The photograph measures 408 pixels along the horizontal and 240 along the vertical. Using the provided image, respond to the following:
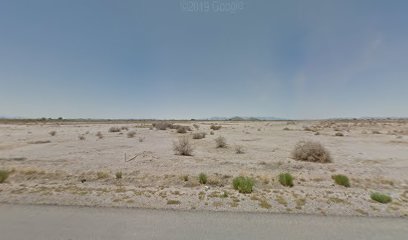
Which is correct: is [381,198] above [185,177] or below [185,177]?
above

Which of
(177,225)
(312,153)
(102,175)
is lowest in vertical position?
(102,175)

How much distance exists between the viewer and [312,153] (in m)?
15.9

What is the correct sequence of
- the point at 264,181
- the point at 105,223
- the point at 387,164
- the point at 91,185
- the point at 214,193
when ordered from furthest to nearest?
the point at 387,164 → the point at 264,181 → the point at 91,185 → the point at 214,193 → the point at 105,223

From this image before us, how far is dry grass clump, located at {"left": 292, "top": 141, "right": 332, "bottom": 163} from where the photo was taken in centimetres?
1550

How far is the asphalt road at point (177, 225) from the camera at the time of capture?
16.4 feet

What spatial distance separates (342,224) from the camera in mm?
5629

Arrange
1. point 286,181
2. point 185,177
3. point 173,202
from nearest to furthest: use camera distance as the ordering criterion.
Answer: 1. point 173,202
2. point 286,181
3. point 185,177

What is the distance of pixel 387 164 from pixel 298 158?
521 centimetres

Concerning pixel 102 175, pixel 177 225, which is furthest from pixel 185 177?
pixel 177 225

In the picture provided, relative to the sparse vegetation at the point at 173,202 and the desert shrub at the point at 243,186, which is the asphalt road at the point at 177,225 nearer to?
the sparse vegetation at the point at 173,202

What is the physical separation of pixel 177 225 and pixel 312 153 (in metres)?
13.2

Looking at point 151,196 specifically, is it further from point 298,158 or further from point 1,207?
point 298,158

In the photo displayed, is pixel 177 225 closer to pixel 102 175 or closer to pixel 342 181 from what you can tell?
pixel 102 175

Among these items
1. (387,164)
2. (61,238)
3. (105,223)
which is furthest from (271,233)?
(387,164)
